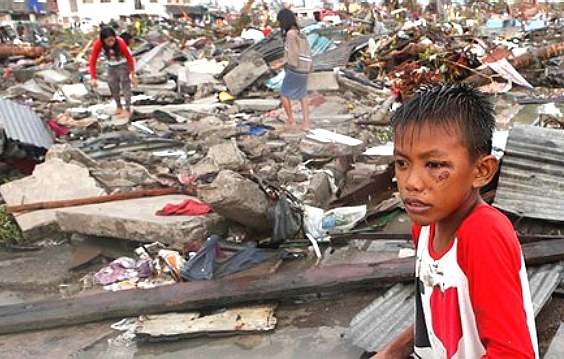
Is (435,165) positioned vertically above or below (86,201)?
above

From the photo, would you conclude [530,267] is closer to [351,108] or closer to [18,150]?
[18,150]

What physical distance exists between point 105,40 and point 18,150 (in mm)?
3119

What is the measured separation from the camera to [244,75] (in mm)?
11219

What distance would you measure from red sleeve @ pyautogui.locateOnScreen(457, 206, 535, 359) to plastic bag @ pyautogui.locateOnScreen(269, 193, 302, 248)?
2841mm

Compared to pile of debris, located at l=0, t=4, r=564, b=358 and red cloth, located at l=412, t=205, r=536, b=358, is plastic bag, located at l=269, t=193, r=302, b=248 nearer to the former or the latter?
pile of debris, located at l=0, t=4, r=564, b=358

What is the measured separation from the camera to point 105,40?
8.50 m

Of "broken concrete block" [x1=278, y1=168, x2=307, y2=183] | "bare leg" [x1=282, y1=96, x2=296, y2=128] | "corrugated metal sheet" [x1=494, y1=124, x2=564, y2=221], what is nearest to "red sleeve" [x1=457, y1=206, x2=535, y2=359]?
"corrugated metal sheet" [x1=494, y1=124, x2=564, y2=221]

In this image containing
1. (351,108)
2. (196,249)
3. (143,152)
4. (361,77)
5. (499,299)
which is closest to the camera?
(499,299)

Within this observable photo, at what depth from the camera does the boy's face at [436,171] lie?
119 centimetres

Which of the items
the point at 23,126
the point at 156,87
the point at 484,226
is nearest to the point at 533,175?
the point at 484,226

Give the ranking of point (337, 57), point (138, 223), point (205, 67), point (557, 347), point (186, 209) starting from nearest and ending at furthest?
point (557, 347), point (138, 223), point (186, 209), point (337, 57), point (205, 67)

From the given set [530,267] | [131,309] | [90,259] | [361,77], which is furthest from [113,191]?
[361,77]

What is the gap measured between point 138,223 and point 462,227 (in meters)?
3.36

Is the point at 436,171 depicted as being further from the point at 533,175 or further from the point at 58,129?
the point at 58,129
